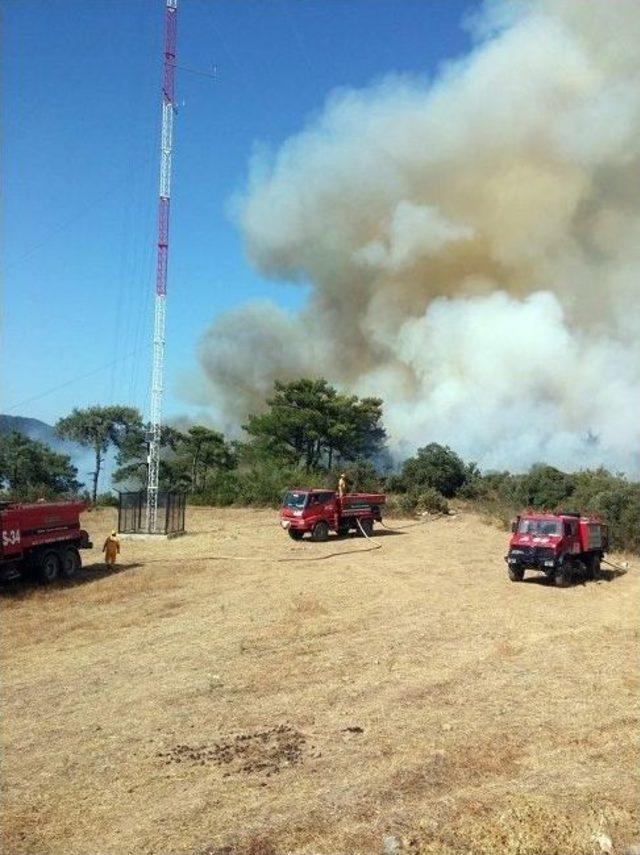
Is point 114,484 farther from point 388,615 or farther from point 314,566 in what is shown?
point 388,615

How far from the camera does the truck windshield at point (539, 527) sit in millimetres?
20516

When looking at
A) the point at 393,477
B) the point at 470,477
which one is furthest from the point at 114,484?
the point at 470,477

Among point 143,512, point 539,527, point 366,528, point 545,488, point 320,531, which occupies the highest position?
point 545,488

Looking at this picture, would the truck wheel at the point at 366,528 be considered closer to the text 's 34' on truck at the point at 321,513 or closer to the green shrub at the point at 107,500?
the text 's 34' on truck at the point at 321,513

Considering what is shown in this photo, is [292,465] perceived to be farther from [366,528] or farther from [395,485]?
[366,528]

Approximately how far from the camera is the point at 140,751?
856 cm

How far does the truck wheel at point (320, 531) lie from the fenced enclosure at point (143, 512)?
631 cm

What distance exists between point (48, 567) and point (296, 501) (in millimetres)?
11028

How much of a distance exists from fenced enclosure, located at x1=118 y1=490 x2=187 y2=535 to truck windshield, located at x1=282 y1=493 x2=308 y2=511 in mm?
5099

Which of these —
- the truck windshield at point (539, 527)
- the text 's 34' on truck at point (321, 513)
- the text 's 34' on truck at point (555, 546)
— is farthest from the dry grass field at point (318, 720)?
the text 's 34' on truck at point (321, 513)

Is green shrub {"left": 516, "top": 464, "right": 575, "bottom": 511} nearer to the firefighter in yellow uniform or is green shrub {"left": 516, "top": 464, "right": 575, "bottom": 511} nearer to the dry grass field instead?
the dry grass field

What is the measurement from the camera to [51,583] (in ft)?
66.4

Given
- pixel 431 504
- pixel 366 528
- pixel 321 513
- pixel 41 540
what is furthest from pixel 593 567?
pixel 431 504

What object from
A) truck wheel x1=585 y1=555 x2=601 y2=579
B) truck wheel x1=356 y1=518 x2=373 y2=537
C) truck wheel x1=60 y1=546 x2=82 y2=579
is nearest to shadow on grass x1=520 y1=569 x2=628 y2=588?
truck wheel x1=585 y1=555 x2=601 y2=579
